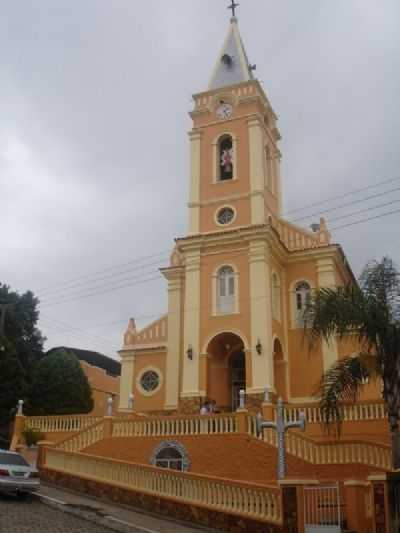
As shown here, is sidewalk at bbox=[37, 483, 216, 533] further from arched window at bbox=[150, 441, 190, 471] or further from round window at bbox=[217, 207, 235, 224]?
round window at bbox=[217, 207, 235, 224]

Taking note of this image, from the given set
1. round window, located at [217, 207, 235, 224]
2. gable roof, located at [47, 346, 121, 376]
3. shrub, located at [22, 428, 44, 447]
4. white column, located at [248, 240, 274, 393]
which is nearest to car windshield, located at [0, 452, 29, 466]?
shrub, located at [22, 428, 44, 447]

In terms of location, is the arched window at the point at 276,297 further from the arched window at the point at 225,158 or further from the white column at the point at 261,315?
the arched window at the point at 225,158

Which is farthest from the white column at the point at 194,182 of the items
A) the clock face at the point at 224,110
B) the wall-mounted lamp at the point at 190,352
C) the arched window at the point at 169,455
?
the arched window at the point at 169,455

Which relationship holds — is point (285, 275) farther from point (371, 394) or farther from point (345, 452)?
point (345, 452)

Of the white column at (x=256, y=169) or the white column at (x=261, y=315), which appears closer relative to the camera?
the white column at (x=261, y=315)

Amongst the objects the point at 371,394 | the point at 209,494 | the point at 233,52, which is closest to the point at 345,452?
the point at 209,494

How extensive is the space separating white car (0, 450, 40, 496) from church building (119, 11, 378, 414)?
8910 mm

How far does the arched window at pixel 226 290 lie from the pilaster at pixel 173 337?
321 centimetres

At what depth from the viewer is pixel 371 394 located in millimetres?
24375

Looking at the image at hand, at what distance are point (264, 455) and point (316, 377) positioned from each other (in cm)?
1023

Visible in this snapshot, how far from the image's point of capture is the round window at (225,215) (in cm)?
2890

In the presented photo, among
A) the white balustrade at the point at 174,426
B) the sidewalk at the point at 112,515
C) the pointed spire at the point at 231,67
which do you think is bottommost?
the sidewalk at the point at 112,515

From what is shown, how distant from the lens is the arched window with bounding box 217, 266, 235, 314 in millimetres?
26969

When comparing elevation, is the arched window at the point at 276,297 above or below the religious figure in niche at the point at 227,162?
below
